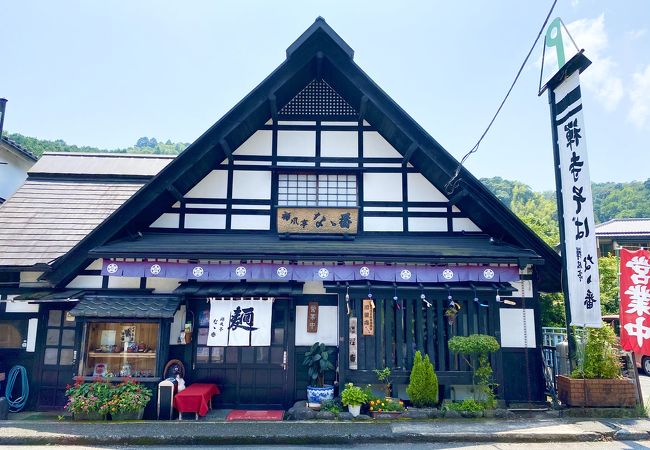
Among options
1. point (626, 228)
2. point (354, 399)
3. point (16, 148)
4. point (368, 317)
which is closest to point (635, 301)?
point (368, 317)

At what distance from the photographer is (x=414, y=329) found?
9.98 m

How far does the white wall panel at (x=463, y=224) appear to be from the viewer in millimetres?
11289

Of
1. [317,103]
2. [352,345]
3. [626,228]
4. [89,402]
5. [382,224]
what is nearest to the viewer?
[89,402]

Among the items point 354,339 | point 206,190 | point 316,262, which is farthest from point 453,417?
point 206,190

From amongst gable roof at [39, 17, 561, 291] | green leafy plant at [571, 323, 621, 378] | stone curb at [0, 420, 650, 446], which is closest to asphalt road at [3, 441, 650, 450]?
stone curb at [0, 420, 650, 446]

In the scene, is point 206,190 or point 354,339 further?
point 206,190

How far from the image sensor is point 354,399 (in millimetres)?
8914

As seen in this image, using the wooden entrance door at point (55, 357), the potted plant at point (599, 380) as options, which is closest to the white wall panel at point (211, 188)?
the wooden entrance door at point (55, 357)

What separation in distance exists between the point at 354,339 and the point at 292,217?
11.5 ft

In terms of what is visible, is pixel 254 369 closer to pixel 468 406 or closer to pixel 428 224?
pixel 468 406

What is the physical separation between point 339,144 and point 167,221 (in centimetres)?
526

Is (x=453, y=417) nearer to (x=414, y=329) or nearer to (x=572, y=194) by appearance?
(x=414, y=329)

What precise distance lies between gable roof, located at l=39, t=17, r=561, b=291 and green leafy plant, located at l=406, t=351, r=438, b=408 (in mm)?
4029

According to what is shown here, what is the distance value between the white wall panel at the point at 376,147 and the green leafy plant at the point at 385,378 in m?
5.72
